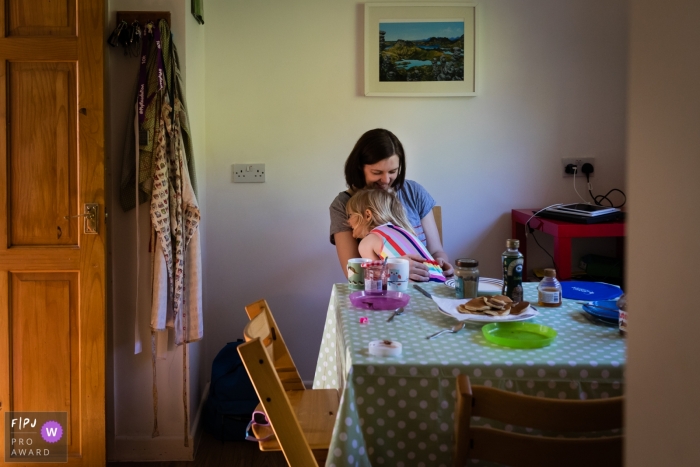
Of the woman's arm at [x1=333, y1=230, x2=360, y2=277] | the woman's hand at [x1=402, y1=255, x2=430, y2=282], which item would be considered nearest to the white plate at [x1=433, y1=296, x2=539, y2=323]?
the woman's hand at [x1=402, y1=255, x2=430, y2=282]

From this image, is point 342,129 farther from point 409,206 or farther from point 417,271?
point 417,271

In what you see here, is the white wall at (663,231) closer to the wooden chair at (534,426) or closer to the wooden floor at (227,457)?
the wooden chair at (534,426)

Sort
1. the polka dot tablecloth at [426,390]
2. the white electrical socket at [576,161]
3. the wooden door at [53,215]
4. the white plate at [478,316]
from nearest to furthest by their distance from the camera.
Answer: the polka dot tablecloth at [426,390]
the white plate at [478,316]
the wooden door at [53,215]
the white electrical socket at [576,161]

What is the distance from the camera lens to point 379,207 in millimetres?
2486

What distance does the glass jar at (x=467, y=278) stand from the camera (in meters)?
1.89

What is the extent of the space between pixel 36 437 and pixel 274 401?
1330mm

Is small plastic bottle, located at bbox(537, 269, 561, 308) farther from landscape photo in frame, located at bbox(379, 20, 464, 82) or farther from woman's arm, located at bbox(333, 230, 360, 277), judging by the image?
→ landscape photo in frame, located at bbox(379, 20, 464, 82)

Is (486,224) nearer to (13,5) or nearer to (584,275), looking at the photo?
(584,275)

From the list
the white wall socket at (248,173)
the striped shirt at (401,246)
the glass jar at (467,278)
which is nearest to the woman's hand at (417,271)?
the striped shirt at (401,246)

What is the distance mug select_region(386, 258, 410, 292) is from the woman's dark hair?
704 mm

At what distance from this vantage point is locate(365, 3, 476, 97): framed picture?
2928 millimetres

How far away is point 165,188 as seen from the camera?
227cm

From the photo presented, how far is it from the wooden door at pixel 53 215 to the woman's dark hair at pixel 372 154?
98 cm

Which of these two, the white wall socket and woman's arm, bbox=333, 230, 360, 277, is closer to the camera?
woman's arm, bbox=333, 230, 360, 277
